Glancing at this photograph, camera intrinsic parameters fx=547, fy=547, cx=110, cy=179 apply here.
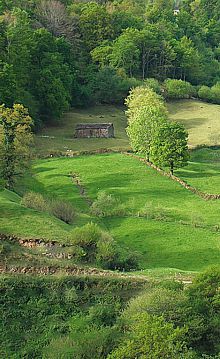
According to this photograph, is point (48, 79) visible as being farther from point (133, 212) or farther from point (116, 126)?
point (133, 212)

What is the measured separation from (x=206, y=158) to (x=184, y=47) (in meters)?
44.8

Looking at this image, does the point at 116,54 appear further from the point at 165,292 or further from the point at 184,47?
the point at 165,292

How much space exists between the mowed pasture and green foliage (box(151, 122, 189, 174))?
1462mm

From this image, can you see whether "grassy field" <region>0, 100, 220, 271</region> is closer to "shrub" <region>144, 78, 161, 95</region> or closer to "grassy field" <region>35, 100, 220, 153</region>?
"grassy field" <region>35, 100, 220, 153</region>

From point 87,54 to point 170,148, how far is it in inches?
1826

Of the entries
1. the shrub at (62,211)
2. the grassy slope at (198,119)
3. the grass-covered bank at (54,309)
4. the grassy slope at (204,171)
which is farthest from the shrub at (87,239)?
the grassy slope at (198,119)

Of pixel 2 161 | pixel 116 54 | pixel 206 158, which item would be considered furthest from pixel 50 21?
pixel 2 161

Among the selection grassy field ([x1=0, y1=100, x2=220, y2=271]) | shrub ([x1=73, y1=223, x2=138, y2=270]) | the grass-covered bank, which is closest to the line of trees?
grassy field ([x1=0, y1=100, x2=220, y2=271])

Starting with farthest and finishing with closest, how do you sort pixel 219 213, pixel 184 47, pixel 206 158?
pixel 184 47 → pixel 206 158 → pixel 219 213

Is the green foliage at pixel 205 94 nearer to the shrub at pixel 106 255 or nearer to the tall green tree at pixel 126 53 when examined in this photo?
the tall green tree at pixel 126 53

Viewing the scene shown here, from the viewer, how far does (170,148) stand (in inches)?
1838

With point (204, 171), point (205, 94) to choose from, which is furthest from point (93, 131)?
point (205, 94)

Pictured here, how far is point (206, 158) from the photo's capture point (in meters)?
55.6

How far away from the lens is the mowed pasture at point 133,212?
2741cm
